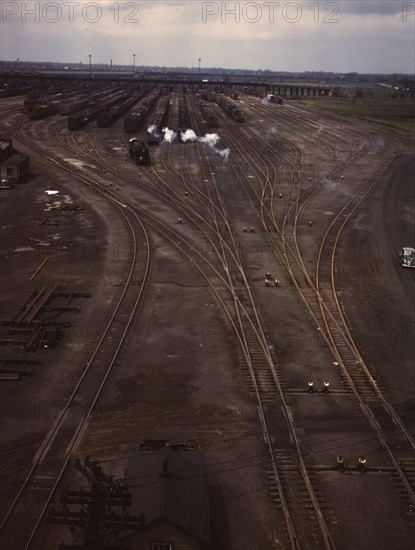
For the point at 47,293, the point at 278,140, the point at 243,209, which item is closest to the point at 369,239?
the point at 243,209

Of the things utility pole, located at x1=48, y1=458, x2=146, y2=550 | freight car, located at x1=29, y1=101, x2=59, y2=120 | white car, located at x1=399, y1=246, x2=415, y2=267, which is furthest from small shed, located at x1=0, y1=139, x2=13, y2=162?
utility pole, located at x1=48, y1=458, x2=146, y2=550

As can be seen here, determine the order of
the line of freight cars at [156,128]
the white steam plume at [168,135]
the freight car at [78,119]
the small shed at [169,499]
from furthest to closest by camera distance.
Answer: the freight car at [78,119]
the white steam plume at [168,135]
the line of freight cars at [156,128]
the small shed at [169,499]

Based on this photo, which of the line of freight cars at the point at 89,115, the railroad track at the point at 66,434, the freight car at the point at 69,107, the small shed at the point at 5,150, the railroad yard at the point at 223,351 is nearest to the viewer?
the railroad track at the point at 66,434

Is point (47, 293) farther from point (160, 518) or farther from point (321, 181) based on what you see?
point (321, 181)

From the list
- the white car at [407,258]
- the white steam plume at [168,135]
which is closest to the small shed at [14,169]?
the white steam plume at [168,135]

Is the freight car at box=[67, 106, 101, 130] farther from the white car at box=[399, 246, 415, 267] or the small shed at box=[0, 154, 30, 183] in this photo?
the white car at box=[399, 246, 415, 267]

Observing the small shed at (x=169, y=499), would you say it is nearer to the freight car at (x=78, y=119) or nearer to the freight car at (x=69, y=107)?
the freight car at (x=78, y=119)
